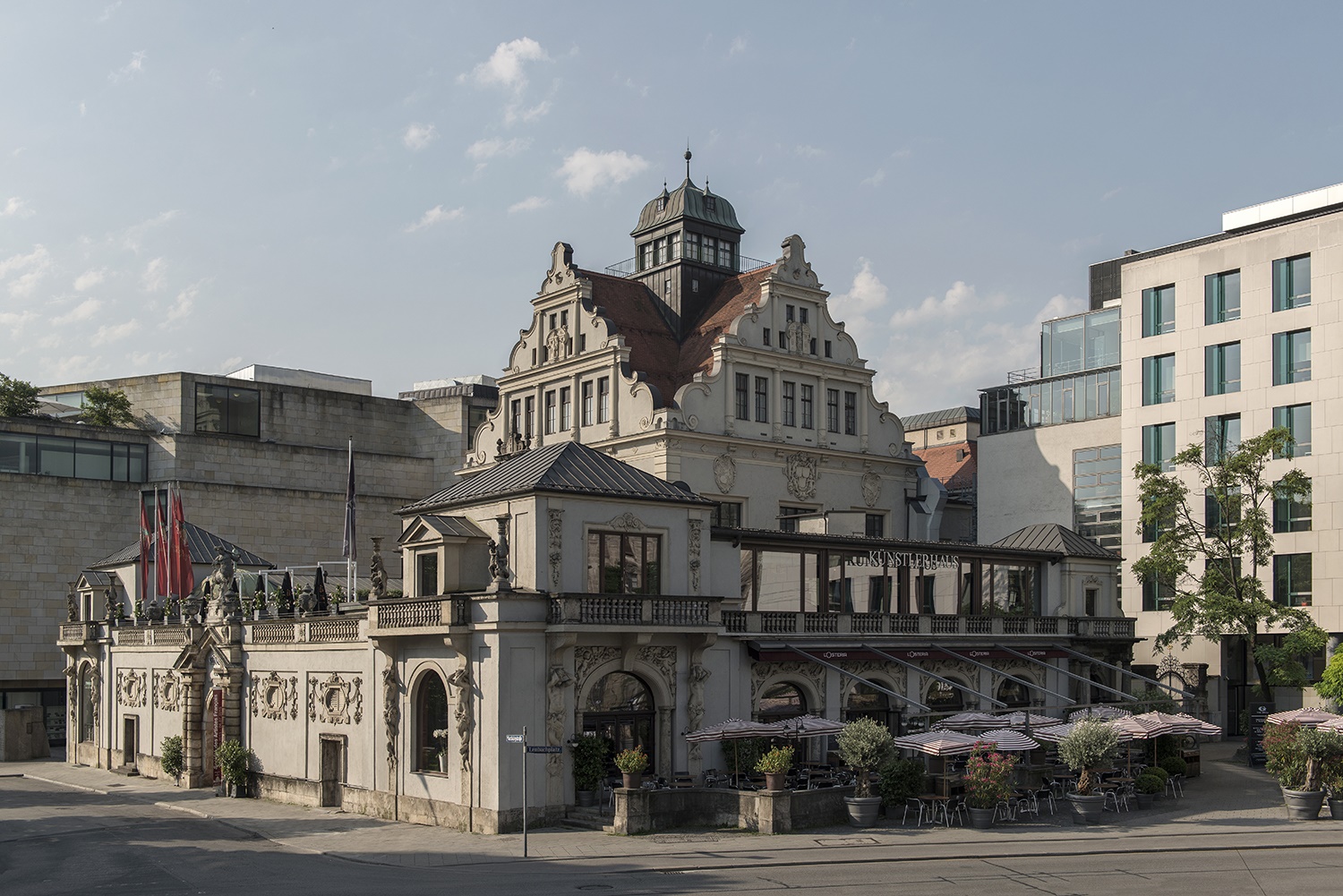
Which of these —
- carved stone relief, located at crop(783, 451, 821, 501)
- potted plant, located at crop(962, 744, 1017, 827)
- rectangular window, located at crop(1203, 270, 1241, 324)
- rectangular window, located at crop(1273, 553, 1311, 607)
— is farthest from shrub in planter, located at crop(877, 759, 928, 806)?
rectangular window, located at crop(1203, 270, 1241, 324)

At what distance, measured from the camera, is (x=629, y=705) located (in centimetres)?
4297

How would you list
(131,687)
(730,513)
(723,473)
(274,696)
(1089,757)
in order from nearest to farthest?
(1089,757) < (274,696) < (131,687) < (730,513) < (723,473)

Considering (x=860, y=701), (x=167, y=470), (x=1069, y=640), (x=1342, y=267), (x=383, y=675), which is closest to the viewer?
(x=383, y=675)

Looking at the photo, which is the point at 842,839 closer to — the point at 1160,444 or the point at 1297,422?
the point at 1297,422

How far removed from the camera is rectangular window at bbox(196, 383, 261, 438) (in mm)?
83000

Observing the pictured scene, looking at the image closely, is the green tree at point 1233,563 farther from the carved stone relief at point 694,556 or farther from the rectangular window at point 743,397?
the carved stone relief at point 694,556

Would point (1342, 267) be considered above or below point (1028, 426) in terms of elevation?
above

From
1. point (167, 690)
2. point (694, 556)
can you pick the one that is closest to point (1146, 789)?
point (694, 556)

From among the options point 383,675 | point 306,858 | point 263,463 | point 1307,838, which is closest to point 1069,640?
point 1307,838

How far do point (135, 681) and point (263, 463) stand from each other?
22.8 metres

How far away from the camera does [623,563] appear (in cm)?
4312

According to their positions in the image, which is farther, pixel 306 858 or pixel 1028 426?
pixel 1028 426

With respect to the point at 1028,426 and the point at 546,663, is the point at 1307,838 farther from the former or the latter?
the point at 1028,426

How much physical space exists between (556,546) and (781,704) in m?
11.3
